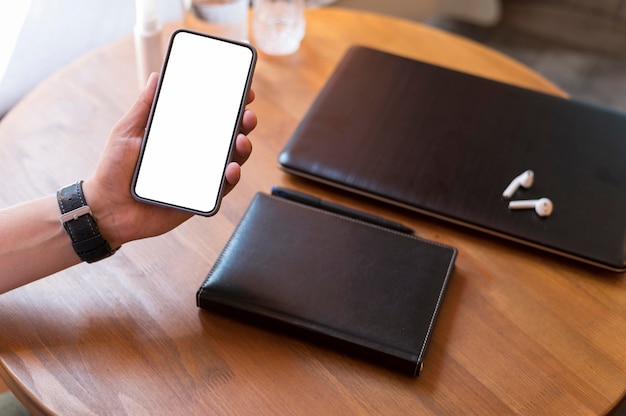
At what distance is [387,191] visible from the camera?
0.94 m

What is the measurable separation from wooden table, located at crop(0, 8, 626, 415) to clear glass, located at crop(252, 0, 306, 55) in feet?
0.89

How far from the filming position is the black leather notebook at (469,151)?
0.91 meters

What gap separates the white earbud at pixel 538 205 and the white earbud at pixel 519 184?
16mm

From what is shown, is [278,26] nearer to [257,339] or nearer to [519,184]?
[519,184]

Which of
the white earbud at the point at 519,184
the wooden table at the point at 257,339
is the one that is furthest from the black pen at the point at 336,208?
the white earbud at the point at 519,184

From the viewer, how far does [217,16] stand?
3.81 ft

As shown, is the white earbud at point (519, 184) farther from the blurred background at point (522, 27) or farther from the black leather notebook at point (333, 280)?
the blurred background at point (522, 27)

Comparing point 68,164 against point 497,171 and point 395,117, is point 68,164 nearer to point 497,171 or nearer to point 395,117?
point 395,117

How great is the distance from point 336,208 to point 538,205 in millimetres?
259

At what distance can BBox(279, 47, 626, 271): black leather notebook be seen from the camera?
913 millimetres

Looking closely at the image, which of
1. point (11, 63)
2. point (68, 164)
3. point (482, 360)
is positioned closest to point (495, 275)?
point (482, 360)

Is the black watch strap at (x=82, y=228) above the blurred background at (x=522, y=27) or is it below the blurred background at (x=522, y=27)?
above

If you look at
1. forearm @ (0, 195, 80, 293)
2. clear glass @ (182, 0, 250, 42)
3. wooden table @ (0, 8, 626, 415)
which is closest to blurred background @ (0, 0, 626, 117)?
clear glass @ (182, 0, 250, 42)

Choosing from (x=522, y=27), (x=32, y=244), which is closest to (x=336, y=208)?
(x=32, y=244)
